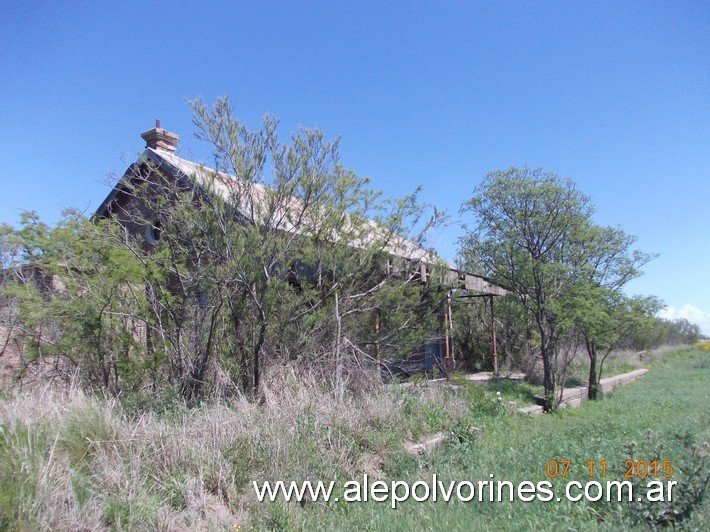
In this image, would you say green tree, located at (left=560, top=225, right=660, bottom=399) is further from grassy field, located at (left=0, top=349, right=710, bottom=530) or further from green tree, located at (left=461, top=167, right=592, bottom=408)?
grassy field, located at (left=0, top=349, right=710, bottom=530)

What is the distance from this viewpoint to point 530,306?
38.1ft

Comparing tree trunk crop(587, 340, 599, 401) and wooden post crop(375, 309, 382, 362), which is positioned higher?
wooden post crop(375, 309, 382, 362)

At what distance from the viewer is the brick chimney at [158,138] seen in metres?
11.8

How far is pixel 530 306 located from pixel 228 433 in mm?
8579

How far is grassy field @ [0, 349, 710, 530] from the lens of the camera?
368cm

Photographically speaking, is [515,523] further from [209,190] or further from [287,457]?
[209,190]

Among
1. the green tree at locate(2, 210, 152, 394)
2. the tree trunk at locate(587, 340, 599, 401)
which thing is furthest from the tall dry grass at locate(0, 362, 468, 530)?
the tree trunk at locate(587, 340, 599, 401)

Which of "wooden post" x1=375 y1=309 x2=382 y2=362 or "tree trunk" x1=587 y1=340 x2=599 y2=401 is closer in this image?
"wooden post" x1=375 y1=309 x2=382 y2=362

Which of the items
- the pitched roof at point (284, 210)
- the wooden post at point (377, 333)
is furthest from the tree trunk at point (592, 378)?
the wooden post at point (377, 333)
